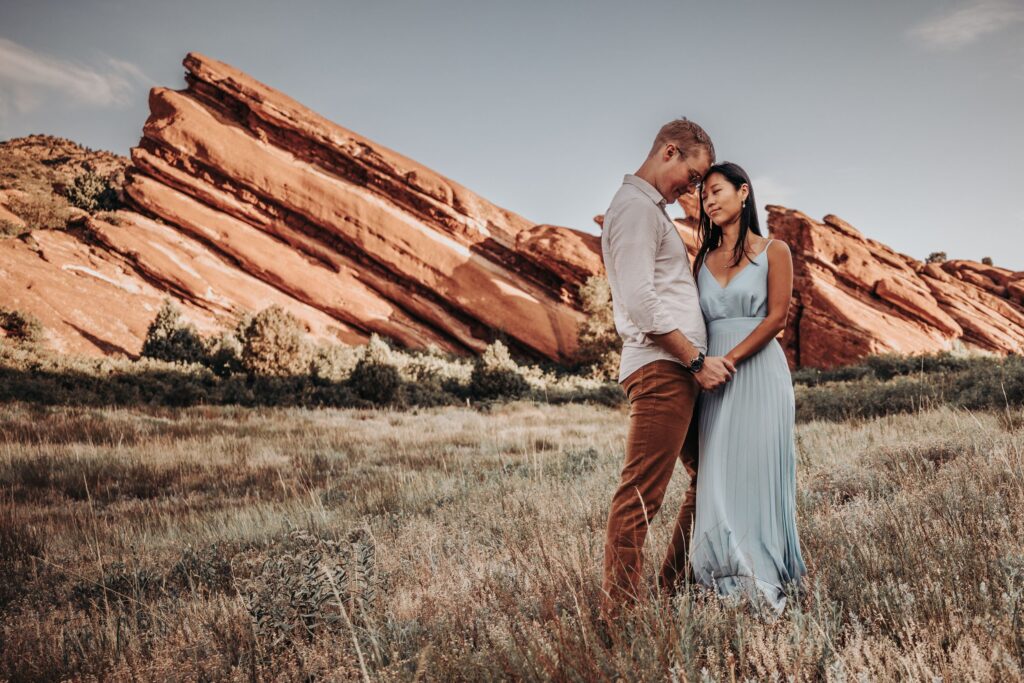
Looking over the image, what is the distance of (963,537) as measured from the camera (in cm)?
268

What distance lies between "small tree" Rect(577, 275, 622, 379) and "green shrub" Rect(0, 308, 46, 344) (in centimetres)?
1840

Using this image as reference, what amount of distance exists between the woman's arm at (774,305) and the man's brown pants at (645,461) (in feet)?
0.84

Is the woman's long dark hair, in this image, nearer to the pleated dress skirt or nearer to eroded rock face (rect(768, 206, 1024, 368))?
the pleated dress skirt

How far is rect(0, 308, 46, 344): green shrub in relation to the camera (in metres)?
16.6

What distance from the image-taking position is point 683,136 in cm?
279

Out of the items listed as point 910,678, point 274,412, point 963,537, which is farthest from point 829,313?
point 910,678

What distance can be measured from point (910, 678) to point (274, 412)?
1274 centimetres

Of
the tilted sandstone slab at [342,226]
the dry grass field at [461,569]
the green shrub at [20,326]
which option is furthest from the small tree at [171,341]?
the dry grass field at [461,569]

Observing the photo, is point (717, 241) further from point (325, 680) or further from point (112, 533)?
point (112, 533)

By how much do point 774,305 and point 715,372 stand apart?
1.50ft

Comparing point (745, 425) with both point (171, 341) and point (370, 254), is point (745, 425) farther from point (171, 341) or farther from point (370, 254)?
point (370, 254)

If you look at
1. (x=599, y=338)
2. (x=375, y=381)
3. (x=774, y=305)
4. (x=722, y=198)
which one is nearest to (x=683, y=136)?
(x=722, y=198)

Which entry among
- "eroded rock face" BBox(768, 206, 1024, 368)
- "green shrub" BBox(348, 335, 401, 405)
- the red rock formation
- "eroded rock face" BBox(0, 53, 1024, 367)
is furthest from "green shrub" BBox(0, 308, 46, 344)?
"eroded rock face" BBox(768, 206, 1024, 368)

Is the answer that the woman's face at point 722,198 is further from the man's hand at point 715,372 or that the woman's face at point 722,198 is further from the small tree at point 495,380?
the small tree at point 495,380
